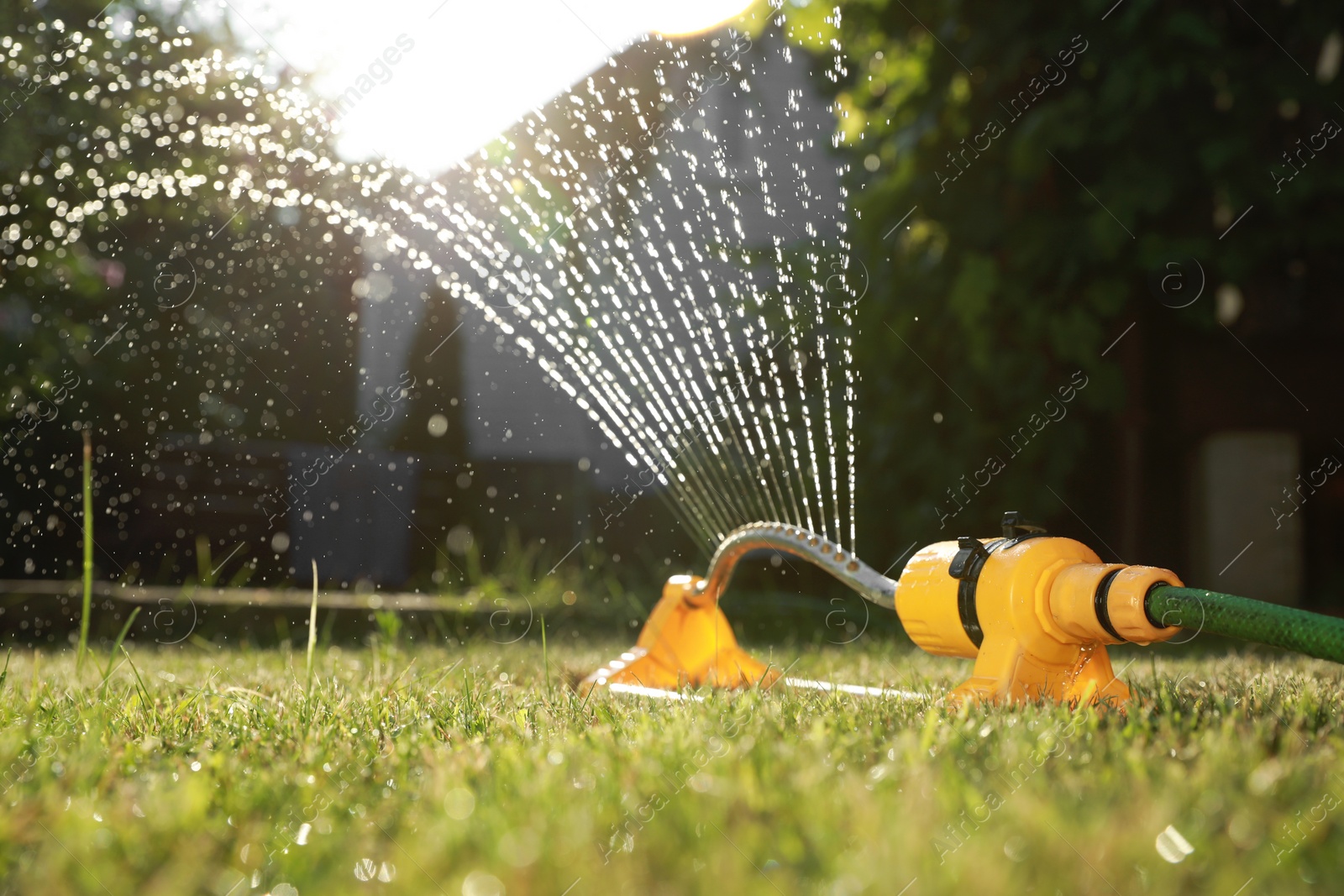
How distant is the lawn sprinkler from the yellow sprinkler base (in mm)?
238

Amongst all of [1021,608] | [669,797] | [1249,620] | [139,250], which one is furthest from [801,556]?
[139,250]

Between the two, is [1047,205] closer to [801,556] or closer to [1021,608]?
[801,556]

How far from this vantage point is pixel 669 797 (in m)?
1.19

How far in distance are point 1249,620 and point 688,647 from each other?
1508 mm

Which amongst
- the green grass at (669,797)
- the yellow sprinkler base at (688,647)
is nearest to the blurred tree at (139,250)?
the yellow sprinkler base at (688,647)

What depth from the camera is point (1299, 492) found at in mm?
6742

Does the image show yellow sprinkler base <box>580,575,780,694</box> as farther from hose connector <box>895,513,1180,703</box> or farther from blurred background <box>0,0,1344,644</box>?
blurred background <box>0,0,1344,644</box>

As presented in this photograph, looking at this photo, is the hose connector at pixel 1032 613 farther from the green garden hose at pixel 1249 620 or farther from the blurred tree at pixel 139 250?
the blurred tree at pixel 139 250

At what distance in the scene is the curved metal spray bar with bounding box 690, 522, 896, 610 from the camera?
2391 mm

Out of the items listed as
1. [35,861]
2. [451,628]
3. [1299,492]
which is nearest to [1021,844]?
[35,861]

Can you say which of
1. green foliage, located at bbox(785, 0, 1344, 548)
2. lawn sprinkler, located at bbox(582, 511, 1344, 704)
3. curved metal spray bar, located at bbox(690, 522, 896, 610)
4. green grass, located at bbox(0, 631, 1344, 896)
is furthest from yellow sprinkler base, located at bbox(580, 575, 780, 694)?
green foliage, located at bbox(785, 0, 1344, 548)

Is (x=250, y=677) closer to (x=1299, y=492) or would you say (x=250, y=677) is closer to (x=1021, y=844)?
(x=1021, y=844)

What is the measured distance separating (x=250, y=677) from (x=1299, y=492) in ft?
22.7

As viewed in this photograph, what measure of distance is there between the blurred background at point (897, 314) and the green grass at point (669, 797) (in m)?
3.35
